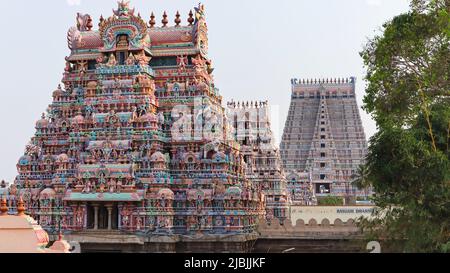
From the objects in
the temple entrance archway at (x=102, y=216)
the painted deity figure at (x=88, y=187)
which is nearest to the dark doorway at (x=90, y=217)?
the temple entrance archway at (x=102, y=216)

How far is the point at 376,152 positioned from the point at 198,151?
762 inches

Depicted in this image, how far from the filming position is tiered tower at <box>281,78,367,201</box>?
7706 centimetres

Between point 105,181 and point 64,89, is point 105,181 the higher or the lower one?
the lower one

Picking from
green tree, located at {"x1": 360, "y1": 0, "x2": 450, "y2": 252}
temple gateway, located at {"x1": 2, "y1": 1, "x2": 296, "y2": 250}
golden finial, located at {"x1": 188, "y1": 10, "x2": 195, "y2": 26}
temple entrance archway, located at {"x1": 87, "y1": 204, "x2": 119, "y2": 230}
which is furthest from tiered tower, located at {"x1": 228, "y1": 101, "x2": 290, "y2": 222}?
green tree, located at {"x1": 360, "y1": 0, "x2": 450, "y2": 252}

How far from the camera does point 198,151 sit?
119ft

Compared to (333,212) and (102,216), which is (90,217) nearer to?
(102,216)

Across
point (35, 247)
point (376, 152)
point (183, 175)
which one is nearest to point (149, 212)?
point (183, 175)

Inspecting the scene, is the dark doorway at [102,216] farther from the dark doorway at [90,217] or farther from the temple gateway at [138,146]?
the dark doorway at [90,217]

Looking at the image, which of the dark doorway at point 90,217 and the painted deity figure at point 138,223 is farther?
the dark doorway at point 90,217

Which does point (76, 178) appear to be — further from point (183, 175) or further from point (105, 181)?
point (183, 175)

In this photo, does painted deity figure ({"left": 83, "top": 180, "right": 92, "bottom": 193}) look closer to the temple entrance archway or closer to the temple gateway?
the temple gateway

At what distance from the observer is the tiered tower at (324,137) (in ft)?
253

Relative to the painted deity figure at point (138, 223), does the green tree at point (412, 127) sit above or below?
above

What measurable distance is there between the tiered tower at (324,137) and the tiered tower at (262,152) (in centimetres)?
1436
